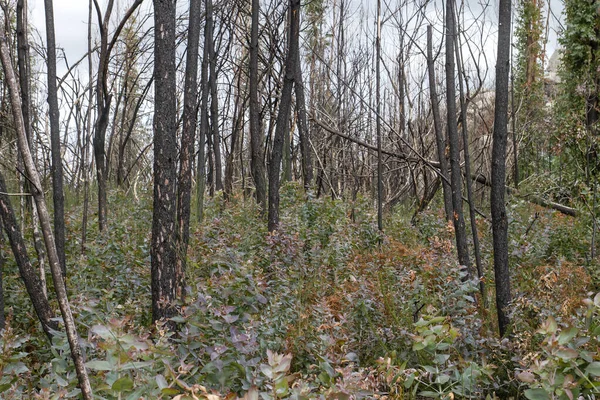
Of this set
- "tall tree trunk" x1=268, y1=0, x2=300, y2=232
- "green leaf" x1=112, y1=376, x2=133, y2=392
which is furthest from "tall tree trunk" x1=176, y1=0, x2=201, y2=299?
"green leaf" x1=112, y1=376, x2=133, y2=392

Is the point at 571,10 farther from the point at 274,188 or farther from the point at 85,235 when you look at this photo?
the point at 85,235

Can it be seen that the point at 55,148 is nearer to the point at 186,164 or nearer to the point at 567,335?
the point at 186,164

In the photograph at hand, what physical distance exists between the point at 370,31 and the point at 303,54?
5.67 ft

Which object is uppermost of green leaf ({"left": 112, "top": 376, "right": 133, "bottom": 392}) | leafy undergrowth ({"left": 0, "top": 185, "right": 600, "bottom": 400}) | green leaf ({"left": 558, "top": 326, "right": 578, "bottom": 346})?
green leaf ({"left": 558, "top": 326, "right": 578, "bottom": 346})

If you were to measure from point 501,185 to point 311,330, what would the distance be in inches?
57.4

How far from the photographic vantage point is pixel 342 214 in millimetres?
6438

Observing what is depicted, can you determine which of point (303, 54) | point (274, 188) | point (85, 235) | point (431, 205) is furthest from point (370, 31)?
point (85, 235)

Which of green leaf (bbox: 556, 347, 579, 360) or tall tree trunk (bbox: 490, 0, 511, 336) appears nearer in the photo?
green leaf (bbox: 556, 347, 579, 360)

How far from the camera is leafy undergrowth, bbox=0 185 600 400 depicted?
74.7 inches

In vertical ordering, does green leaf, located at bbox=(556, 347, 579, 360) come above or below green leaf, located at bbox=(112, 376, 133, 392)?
above

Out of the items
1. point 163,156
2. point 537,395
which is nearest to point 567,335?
point 537,395

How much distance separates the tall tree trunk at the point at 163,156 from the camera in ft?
11.6

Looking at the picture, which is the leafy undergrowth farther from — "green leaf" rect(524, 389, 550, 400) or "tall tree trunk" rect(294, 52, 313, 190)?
"tall tree trunk" rect(294, 52, 313, 190)

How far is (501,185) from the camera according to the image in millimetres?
3387
